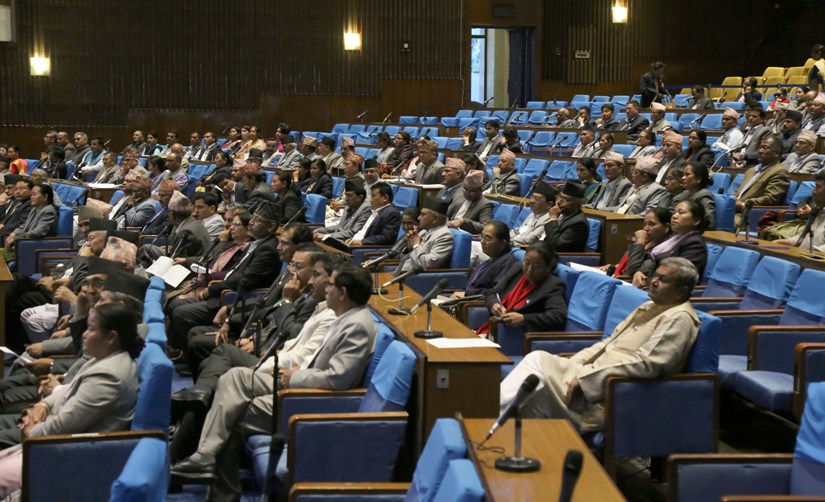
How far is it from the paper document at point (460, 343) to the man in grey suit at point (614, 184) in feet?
14.3

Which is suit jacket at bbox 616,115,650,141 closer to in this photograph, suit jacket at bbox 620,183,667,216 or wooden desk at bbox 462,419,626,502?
suit jacket at bbox 620,183,667,216

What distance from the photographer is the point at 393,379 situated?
12.5ft

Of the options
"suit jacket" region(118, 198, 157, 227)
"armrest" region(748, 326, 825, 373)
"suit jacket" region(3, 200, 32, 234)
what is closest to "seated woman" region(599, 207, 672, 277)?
"armrest" region(748, 326, 825, 373)

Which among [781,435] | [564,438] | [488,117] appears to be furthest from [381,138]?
[564,438]

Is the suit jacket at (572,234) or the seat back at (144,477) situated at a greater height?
the suit jacket at (572,234)

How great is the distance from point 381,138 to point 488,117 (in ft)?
11.7

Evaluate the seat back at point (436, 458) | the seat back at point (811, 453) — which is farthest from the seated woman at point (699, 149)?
the seat back at point (436, 458)

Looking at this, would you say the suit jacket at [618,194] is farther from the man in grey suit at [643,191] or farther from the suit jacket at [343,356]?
the suit jacket at [343,356]

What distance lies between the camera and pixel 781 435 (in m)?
5.11

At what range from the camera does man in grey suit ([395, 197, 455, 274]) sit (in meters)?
6.75

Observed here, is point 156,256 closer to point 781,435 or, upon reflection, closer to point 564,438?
point 781,435

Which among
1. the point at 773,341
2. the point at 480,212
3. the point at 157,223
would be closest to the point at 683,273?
the point at 773,341

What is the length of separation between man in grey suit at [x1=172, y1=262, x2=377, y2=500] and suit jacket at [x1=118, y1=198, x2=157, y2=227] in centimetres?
524

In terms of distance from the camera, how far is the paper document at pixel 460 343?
406 centimetres
